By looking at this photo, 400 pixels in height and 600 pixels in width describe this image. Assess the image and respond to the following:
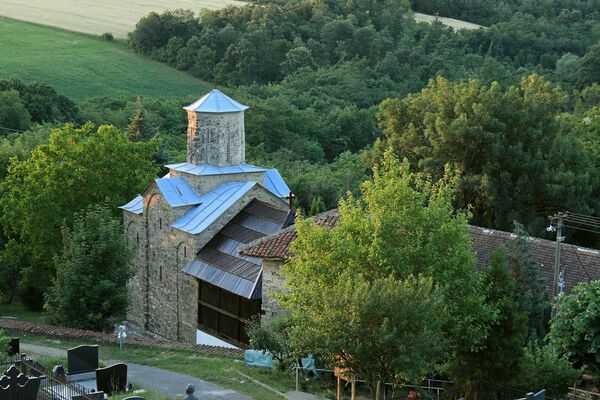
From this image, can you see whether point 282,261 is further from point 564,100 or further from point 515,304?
point 564,100

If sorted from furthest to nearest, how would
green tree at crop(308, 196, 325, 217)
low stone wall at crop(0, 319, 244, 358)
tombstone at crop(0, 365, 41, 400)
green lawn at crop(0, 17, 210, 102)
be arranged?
green lawn at crop(0, 17, 210, 102)
green tree at crop(308, 196, 325, 217)
low stone wall at crop(0, 319, 244, 358)
tombstone at crop(0, 365, 41, 400)

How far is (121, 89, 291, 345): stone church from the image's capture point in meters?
34.3

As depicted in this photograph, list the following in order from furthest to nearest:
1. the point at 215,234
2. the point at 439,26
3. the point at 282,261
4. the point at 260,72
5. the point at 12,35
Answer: the point at 439,26
the point at 260,72
the point at 12,35
the point at 215,234
the point at 282,261

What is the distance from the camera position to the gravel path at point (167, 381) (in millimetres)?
23922

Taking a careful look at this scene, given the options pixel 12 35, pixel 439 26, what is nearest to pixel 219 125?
pixel 12 35

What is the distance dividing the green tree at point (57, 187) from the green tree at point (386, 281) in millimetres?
18411

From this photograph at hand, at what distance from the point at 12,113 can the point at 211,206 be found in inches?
1234

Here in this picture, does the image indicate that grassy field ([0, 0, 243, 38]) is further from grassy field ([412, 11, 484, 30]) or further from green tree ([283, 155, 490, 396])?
green tree ([283, 155, 490, 396])

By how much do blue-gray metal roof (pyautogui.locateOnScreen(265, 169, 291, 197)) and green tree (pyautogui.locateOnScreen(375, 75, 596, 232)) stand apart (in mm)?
6651

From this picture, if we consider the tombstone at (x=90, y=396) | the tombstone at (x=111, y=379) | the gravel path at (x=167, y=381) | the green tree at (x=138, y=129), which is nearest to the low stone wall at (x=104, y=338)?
the gravel path at (x=167, y=381)

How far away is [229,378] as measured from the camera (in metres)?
25.8

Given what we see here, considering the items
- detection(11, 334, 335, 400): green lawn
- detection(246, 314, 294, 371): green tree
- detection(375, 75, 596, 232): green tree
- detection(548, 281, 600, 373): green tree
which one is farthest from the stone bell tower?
detection(548, 281, 600, 373): green tree

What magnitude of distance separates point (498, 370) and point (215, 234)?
14844 mm

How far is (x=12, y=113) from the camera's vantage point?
64.1 m
